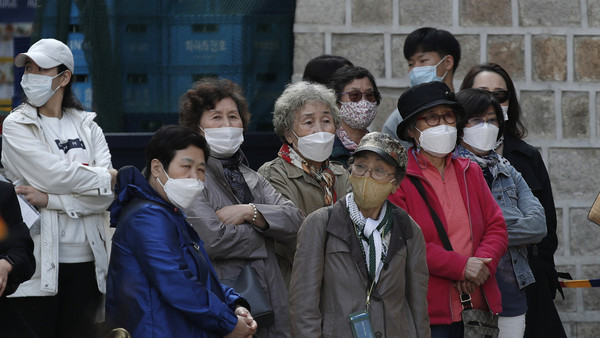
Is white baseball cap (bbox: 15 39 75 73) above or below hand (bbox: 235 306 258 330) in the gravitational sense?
above

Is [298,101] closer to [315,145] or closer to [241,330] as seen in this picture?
[315,145]

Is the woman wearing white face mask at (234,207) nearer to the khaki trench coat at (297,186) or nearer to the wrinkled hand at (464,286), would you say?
the khaki trench coat at (297,186)

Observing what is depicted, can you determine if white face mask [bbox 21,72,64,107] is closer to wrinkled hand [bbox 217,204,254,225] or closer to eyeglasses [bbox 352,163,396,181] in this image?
wrinkled hand [bbox 217,204,254,225]

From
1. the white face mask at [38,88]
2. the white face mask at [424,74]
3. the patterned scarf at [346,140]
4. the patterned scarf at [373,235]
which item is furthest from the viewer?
the white face mask at [424,74]

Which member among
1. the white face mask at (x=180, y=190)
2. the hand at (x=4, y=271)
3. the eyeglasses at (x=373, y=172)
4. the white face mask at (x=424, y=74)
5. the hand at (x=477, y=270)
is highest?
the white face mask at (x=424, y=74)

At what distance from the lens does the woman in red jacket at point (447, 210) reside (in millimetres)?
5586

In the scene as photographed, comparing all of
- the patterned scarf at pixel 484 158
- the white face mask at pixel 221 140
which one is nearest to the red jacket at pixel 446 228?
the patterned scarf at pixel 484 158

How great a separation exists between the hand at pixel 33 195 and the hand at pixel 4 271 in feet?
3.63

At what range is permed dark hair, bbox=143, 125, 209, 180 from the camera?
4.95 meters

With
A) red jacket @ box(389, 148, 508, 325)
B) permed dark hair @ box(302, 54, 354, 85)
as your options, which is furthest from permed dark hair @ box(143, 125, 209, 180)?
permed dark hair @ box(302, 54, 354, 85)

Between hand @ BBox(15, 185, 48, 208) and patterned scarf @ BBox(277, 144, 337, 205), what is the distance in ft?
4.74

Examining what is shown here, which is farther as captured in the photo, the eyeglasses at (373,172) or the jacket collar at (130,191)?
the eyeglasses at (373,172)

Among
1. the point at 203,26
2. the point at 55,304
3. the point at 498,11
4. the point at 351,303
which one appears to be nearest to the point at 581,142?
the point at 498,11

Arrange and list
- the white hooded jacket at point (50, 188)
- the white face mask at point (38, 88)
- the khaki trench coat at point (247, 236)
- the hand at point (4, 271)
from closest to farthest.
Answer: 1. the hand at point (4, 271)
2. the khaki trench coat at point (247, 236)
3. the white hooded jacket at point (50, 188)
4. the white face mask at point (38, 88)
